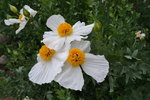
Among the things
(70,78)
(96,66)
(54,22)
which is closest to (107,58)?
(96,66)

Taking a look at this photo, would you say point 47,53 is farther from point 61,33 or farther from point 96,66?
point 96,66

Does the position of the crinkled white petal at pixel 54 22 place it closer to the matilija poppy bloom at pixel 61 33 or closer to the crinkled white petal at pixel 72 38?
the matilija poppy bloom at pixel 61 33

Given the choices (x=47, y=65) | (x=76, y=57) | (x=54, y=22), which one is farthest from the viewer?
(x=54, y=22)

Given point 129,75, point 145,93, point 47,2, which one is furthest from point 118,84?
point 47,2

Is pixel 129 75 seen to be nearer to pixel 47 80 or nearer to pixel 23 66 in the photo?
pixel 47 80

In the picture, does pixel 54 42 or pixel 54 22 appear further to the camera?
pixel 54 22

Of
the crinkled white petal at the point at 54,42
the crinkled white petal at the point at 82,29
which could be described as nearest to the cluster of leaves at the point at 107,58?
the crinkled white petal at the point at 82,29

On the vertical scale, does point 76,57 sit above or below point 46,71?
above
